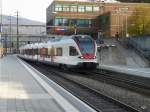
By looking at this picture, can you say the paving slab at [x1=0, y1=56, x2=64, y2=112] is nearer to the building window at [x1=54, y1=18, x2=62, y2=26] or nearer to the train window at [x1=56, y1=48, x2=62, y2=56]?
the train window at [x1=56, y1=48, x2=62, y2=56]

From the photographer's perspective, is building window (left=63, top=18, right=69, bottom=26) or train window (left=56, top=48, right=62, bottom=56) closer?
train window (left=56, top=48, right=62, bottom=56)

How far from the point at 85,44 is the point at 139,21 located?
8105 cm

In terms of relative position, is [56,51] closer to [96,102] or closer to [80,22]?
[96,102]

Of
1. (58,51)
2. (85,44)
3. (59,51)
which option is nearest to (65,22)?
(58,51)

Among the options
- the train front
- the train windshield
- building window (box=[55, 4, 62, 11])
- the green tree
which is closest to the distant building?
building window (box=[55, 4, 62, 11])

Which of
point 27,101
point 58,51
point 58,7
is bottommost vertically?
point 27,101

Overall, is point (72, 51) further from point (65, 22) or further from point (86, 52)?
point (65, 22)

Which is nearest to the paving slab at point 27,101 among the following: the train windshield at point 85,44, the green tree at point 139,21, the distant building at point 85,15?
the train windshield at point 85,44

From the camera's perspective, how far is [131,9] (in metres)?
127

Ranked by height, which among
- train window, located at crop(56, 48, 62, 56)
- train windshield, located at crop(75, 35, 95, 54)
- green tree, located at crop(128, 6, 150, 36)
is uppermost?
green tree, located at crop(128, 6, 150, 36)

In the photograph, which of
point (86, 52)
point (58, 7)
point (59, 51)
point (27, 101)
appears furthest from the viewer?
point (58, 7)

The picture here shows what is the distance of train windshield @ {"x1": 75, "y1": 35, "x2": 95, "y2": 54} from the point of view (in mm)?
38062

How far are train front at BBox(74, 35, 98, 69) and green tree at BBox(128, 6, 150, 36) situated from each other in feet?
232

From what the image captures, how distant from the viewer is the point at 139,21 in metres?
118
